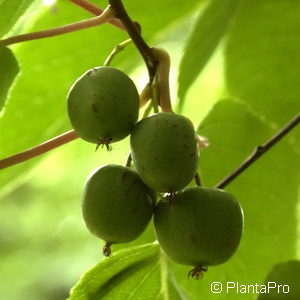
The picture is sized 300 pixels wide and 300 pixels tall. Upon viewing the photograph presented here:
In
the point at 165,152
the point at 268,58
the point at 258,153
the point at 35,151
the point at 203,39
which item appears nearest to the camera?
the point at 165,152

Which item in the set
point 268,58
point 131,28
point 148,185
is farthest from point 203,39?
Answer: point 148,185

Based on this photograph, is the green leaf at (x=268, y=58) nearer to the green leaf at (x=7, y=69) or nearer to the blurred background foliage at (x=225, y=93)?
the blurred background foliage at (x=225, y=93)

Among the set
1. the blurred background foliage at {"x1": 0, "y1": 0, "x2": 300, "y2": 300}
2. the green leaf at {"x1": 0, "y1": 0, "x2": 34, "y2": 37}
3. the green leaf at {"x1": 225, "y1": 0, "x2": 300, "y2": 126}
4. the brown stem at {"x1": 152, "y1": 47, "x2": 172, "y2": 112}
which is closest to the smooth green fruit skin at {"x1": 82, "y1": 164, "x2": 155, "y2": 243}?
the brown stem at {"x1": 152, "y1": 47, "x2": 172, "y2": 112}

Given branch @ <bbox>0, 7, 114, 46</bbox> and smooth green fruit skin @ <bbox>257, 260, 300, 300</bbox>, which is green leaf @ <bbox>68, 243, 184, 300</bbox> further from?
branch @ <bbox>0, 7, 114, 46</bbox>

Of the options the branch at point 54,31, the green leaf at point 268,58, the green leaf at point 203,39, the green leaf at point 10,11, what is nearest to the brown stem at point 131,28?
the branch at point 54,31

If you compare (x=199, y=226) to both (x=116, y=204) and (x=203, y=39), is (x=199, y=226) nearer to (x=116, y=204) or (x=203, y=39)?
(x=116, y=204)

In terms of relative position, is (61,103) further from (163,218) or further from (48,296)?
(48,296)
